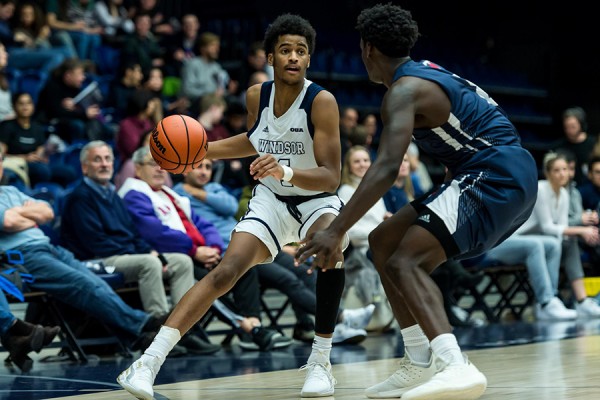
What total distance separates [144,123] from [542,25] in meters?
8.86

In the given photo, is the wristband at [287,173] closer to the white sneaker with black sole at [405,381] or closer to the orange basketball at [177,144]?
the orange basketball at [177,144]

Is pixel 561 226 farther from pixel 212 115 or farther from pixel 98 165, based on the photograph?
pixel 98 165

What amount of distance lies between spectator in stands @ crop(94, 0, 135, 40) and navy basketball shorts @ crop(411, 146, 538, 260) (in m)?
8.45

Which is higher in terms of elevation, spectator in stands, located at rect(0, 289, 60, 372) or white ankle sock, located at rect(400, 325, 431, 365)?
white ankle sock, located at rect(400, 325, 431, 365)

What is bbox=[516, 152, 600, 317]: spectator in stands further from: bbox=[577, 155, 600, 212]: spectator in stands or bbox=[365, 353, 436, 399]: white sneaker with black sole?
bbox=[365, 353, 436, 399]: white sneaker with black sole

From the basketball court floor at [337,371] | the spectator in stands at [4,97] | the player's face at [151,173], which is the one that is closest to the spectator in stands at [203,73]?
the spectator in stands at [4,97]

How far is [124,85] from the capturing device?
1054cm

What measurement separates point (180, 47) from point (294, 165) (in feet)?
25.0

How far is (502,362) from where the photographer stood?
5398 millimetres

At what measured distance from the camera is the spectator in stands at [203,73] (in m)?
11.3

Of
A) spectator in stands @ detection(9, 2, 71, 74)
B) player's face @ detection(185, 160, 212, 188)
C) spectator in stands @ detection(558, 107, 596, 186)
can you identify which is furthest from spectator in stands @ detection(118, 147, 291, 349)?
spectator in stands @ detection(558, 107, 596, 186)

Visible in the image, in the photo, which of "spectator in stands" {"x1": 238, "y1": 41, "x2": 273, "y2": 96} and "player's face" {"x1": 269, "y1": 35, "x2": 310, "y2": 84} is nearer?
"player's face" {"x1": 269, "y1": 35, "x2": 310, "y2": 84}

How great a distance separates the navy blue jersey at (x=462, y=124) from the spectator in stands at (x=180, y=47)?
7736 mm

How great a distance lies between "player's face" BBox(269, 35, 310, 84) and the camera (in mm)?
4629
